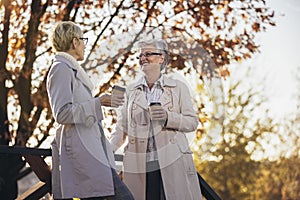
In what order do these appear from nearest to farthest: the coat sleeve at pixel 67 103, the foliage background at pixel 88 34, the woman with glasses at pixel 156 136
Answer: the coat sleeve at pixel 67 103 < the woman with glasses at pixel 156 136 < the foliage background at pixel 88 34

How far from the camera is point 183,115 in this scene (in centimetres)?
344

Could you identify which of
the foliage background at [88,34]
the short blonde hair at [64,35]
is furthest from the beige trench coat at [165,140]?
the foliage background at [88,34]

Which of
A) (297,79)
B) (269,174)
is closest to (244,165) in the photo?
(269,174)

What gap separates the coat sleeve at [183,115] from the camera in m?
3.38

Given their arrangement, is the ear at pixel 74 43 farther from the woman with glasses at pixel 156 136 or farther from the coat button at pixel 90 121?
the woman with glasses at pixel 156 136

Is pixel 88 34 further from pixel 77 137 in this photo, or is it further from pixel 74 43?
pixel 77 137

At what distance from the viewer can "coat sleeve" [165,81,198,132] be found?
3.38m

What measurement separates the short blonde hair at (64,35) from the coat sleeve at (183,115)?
0.68 metres

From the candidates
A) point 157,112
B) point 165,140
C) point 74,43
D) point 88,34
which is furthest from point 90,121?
point 88,34

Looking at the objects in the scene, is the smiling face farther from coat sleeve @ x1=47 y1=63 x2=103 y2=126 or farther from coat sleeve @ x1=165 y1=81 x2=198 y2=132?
coat sleeve @ x1=47 y1=63 x2=103 y2=126

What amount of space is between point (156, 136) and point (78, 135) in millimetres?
632

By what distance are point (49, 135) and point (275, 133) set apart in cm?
1494

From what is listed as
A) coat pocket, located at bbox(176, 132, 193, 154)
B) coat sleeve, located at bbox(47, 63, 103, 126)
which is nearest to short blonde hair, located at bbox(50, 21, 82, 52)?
coat sleeve, located at bbox(47, 63, 103, 126)

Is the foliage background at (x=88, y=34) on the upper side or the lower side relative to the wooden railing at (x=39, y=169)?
upper
